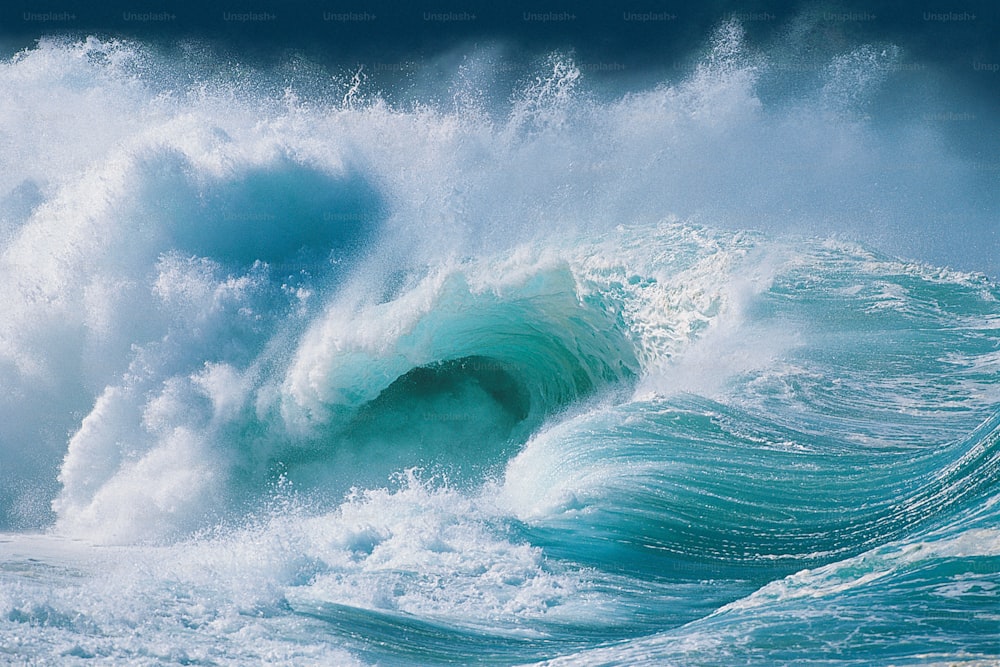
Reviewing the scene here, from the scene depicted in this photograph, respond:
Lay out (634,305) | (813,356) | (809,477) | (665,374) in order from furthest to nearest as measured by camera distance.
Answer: (634,305)
(665,374)
(813,356)
(809,477)

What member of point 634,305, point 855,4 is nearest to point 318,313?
point 634,305

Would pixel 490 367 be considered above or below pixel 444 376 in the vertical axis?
above

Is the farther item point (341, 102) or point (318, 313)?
point (341, 102)

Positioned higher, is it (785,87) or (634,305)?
(785,87)

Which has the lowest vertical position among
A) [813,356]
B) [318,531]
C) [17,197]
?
[318,531]

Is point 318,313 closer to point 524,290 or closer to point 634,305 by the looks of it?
point 524,290

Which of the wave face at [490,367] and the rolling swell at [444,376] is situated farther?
the rolling swell at [444,376]

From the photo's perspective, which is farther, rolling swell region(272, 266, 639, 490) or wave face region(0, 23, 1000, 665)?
rolling swell region(272, 266, 639, 490)

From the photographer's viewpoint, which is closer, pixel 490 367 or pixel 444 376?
pixel 444 376
